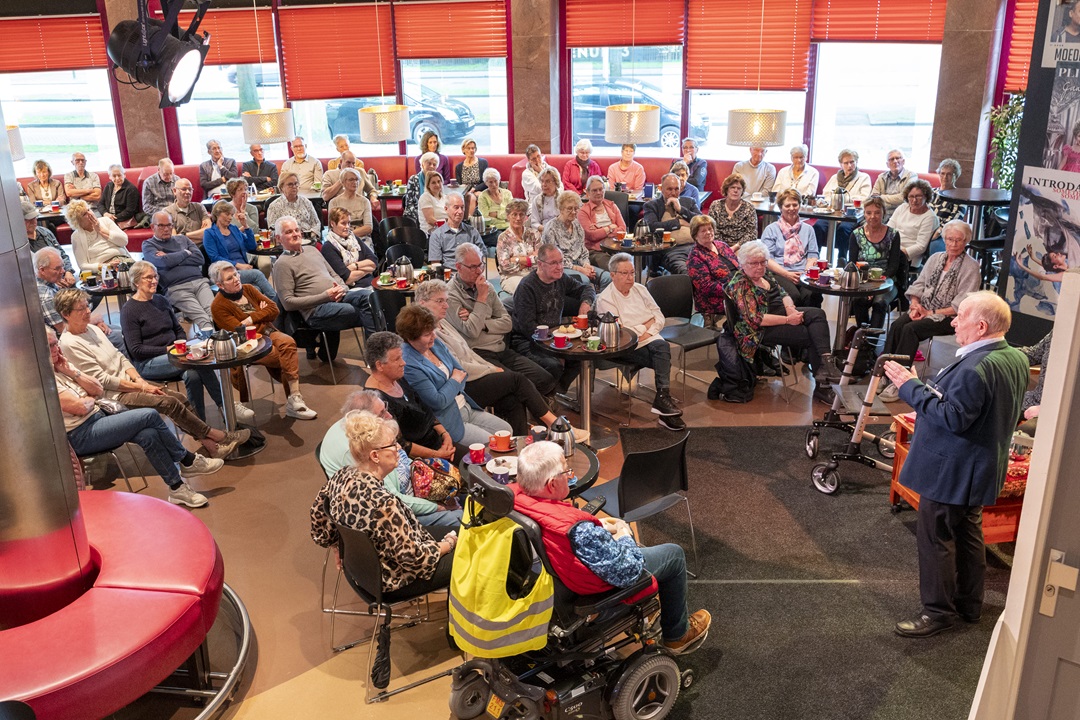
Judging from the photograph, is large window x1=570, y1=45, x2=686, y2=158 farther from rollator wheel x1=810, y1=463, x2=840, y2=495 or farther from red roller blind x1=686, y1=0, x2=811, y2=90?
rollator wheel x1=810, y1=463, x2=840, y2=495

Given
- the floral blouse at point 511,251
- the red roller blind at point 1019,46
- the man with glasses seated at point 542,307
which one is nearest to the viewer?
the man with glasses seated at point 542,307

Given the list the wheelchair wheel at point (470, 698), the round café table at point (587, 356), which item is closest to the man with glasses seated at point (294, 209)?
the round café table at point (587, 356)

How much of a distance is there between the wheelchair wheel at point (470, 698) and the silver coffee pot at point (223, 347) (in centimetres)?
303

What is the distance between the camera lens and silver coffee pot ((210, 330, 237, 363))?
591cm

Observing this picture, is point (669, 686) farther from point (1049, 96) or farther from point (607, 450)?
point (1049, 96)

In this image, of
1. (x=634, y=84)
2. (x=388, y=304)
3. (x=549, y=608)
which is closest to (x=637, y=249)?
(x=388, y=304)

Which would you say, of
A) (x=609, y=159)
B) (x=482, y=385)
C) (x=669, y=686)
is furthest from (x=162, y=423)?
(x=609, y=159)

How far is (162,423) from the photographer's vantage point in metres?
5.48

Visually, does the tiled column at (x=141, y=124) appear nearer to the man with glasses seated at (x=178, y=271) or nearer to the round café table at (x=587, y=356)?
the man with glasses seated at (x=178, y=271)

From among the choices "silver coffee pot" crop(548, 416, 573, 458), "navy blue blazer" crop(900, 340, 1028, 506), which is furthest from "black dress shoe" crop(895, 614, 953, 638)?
"silver coffee pot" crop(548, 416, 573, 458)

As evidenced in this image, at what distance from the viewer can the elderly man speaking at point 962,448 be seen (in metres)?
3.91

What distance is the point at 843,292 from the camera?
23.0 ft

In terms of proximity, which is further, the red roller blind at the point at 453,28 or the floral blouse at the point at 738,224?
the red roller blind at the point at 453,28

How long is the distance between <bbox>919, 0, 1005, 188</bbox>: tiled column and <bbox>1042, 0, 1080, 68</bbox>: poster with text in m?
3.96
